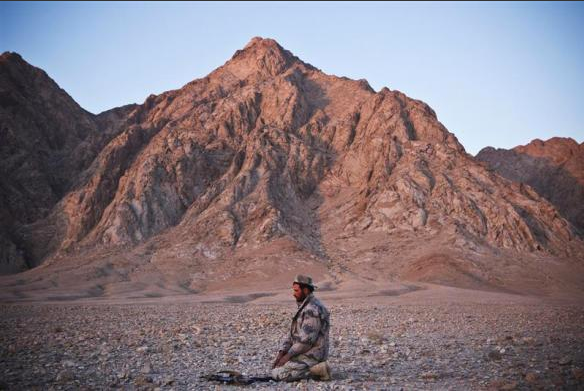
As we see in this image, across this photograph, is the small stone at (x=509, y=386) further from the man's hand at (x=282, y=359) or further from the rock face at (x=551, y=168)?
the rock face at (x=551, y=168)

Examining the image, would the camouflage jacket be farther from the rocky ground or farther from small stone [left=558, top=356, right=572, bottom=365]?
small stone [left=558, top=356, right=572, bottom=365]

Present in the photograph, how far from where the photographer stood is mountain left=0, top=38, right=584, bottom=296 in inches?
2306

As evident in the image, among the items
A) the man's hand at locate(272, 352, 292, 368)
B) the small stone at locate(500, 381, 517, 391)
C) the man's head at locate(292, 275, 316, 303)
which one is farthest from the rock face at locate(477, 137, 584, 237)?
the man's hand at locate(272, 352, 292, 368)

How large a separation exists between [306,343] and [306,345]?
46 mm

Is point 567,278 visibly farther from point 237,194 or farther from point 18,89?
point 18,89

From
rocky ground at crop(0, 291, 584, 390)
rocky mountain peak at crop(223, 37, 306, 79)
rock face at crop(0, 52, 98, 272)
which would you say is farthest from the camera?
rocky mountain peak at crop(223, 37, 306, 79)

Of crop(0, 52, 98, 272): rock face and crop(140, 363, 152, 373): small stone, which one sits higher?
crop(0, 52, 98, 272): rock face

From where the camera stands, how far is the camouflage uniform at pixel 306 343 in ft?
33.7

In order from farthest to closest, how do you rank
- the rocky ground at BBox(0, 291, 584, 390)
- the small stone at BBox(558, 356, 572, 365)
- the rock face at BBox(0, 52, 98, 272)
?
the rock face at BBox(0, 52, 98, 272) < the small stone at BBox(558, 356, 572, 365) < the rocky ground at BBox(0, 291, 584, 390)

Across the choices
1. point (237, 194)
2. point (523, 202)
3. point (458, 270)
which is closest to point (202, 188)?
point (237, 194)

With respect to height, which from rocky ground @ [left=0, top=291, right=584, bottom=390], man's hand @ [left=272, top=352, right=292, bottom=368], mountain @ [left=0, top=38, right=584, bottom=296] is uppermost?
mountain @ [left=0, top=38, right=584, bottom=296]

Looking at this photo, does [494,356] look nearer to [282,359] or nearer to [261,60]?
[282,359]

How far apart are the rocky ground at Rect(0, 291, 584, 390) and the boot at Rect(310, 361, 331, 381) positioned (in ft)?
0.60

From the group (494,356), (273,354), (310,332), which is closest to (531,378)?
(494,356)
